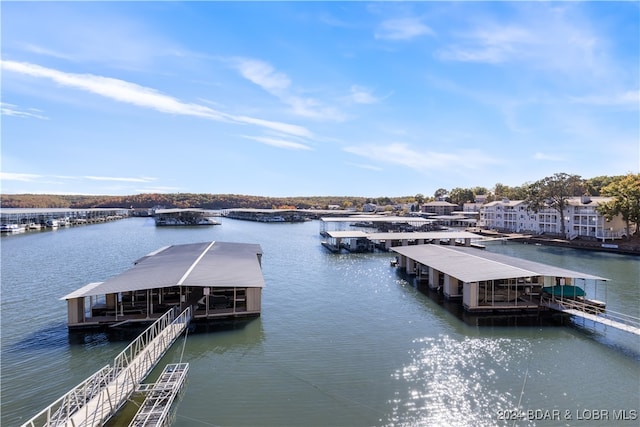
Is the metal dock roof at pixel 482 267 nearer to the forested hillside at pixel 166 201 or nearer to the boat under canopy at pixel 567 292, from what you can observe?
the boat under canopy at pixel 567 292

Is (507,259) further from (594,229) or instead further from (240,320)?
(594,229)

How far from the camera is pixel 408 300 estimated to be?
713 inches

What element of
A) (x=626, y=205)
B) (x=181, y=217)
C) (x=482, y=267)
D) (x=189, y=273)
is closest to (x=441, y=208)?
(x=626, y=205)

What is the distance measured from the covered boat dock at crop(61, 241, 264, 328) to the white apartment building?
42819 millimetres

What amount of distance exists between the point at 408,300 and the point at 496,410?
9525 mm

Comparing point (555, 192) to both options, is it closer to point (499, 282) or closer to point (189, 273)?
point (499, 282)

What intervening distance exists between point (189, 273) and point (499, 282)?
52.1 ft

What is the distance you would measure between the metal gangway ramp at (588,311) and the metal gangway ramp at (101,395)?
15631 millimetres

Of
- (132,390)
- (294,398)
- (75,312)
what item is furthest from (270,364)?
(75,312)

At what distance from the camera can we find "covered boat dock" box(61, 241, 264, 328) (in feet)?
43.8

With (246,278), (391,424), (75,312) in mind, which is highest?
(246,278)

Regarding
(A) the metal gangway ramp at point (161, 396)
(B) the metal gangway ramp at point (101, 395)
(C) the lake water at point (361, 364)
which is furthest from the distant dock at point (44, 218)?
→ (A) the metal gangway ramp at point (161, 396)

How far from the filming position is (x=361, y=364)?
10.9 m

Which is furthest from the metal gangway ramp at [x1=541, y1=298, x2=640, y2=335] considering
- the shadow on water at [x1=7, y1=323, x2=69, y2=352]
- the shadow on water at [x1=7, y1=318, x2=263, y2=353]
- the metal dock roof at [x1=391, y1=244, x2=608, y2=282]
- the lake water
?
the shadow on water at [x1=7, y1=323, x2=69, y2=352]
